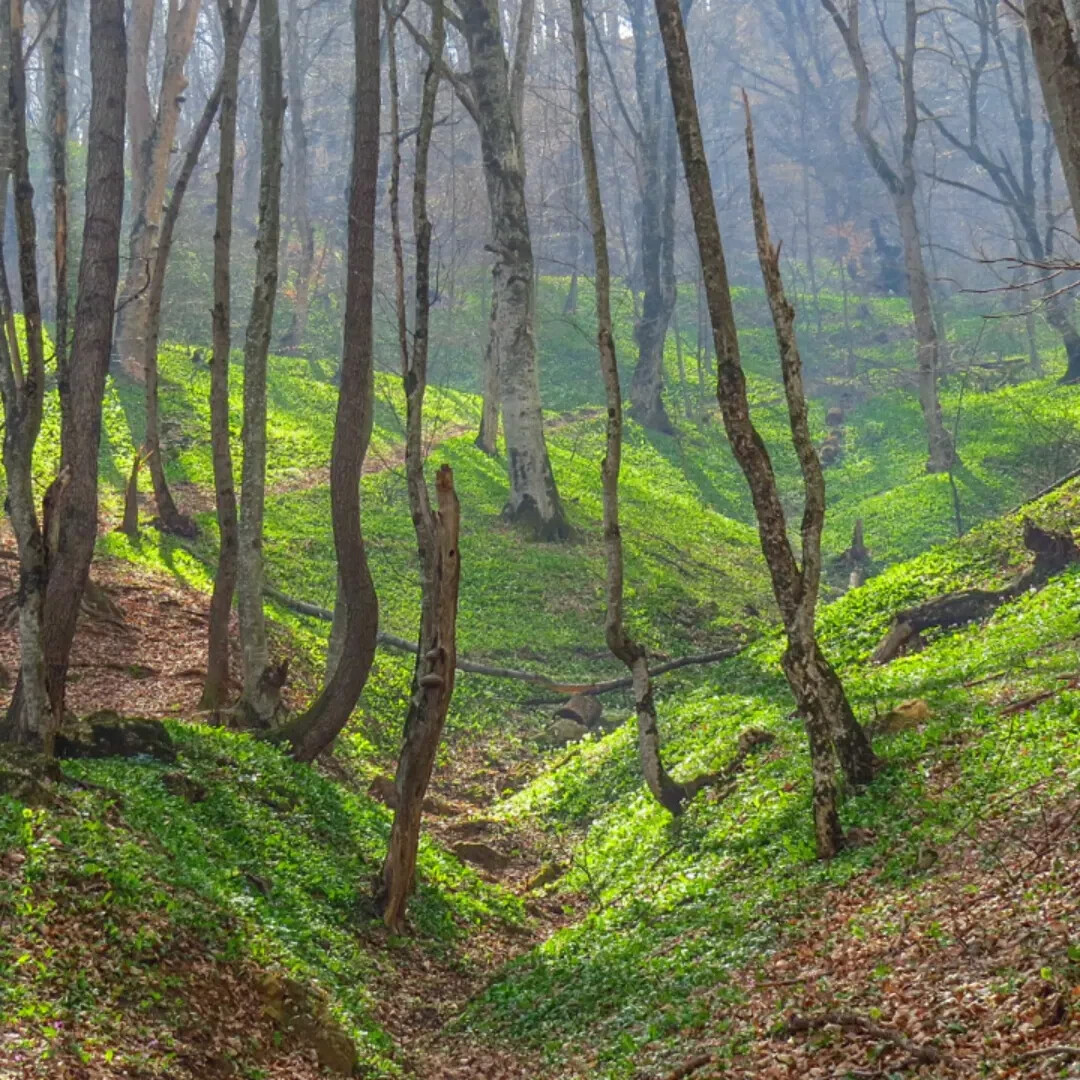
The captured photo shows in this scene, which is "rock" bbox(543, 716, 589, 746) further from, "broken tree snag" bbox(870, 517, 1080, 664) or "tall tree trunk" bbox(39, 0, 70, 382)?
"tall tree trunk" bbox(39, 0, 70, 382)

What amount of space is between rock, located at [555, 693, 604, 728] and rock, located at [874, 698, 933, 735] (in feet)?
19.8

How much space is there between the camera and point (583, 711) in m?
Result: 15.9

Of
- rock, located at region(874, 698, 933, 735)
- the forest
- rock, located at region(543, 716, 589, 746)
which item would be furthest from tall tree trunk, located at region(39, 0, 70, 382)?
rock, located at region(543, 716, 589, 746)

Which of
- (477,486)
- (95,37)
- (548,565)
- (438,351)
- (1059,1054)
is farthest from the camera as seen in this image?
(438,351)

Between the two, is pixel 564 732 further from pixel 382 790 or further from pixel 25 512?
pixel 25 512

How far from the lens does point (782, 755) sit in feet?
36.4

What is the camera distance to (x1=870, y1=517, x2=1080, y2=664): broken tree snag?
13.9 m

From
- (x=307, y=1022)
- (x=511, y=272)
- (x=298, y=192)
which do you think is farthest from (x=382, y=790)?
(x=298, y=192)

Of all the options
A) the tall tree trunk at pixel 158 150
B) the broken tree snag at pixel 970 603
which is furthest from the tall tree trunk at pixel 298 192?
the broken tree snag at pixel 970 603

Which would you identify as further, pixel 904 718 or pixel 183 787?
pixel 904 718

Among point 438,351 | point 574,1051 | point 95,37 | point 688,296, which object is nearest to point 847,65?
point 688,296

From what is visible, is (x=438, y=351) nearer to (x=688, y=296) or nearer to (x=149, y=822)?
(x=688, y=296)

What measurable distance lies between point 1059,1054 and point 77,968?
14.2 feet

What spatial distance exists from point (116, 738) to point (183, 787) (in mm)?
819
